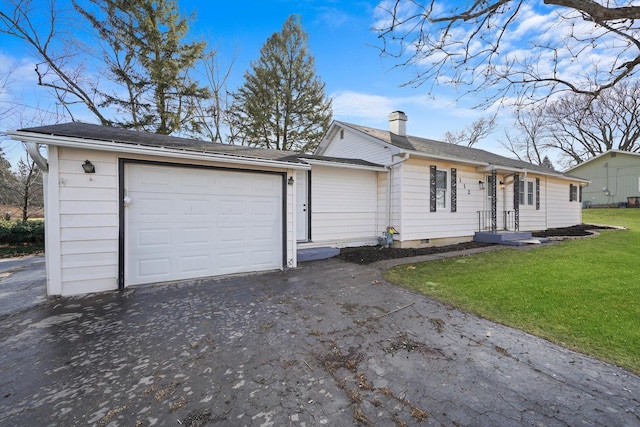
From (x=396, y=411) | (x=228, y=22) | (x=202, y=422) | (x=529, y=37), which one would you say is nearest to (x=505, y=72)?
(x=529, y=37)

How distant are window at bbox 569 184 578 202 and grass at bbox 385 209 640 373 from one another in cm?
806

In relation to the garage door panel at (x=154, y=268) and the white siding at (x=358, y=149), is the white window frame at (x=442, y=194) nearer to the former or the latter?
the white siding at (x=358, y=149)

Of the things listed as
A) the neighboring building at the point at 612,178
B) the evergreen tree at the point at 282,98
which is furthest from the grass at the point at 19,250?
the neighboring building at the point at 612,178

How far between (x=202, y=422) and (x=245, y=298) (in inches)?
100.0

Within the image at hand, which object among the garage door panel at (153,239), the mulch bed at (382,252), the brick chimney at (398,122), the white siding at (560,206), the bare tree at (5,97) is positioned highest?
the bare tree at (5,97)

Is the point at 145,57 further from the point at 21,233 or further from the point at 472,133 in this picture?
the point at 472,133

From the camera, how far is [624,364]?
2.42m

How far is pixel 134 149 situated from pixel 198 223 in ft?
5.50

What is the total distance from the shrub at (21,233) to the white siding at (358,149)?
39.8ft

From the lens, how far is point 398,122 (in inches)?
417

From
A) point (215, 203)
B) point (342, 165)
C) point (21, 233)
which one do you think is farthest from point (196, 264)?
point (21, 233)

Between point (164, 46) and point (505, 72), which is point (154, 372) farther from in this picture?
point (164, 46)

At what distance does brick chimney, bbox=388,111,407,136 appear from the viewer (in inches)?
416

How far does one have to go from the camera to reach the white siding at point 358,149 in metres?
8.91
